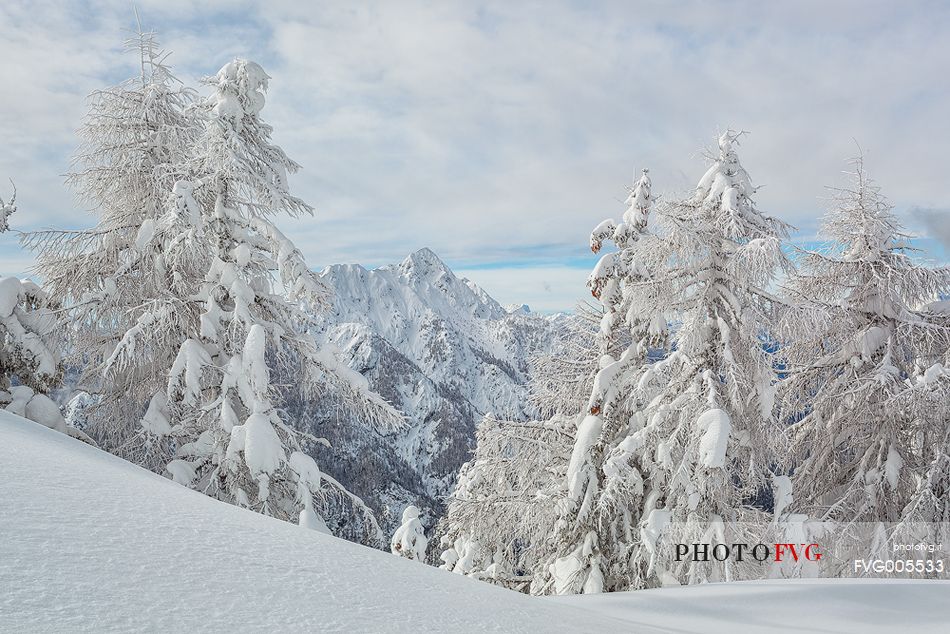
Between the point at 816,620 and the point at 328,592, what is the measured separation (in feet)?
14.6

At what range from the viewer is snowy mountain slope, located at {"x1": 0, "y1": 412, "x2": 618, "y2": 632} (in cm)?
178

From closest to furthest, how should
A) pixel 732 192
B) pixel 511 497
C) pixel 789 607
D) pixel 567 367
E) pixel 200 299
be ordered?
1. pixel 789 607
2. pixel 732 192
3. pixel 200 299
4. pixel 511 497
5. pixel 567 367

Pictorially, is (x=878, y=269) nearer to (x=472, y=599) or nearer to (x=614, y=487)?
(x=614, y=487)

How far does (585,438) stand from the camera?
9812 millimetres

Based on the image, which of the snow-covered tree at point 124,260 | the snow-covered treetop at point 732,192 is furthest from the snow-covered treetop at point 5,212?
the snow-covered treetop at point 732,192

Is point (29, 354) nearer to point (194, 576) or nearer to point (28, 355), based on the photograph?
point (28, 355)

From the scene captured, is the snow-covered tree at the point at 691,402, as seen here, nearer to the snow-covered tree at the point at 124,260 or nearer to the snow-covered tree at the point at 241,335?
the snow-covered tree at the point at 241,335

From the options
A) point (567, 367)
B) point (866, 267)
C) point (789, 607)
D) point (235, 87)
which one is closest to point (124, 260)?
point (235, 87)

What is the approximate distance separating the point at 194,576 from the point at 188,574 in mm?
28

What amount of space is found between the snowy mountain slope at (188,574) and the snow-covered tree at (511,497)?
7.89 meters

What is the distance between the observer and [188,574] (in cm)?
219

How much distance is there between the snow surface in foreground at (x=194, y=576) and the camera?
1.80 meters

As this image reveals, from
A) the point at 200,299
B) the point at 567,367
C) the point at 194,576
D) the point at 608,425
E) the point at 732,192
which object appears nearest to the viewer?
the point at 194,576

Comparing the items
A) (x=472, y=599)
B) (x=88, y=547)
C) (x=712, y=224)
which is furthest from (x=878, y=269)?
(x=88, y=547)
